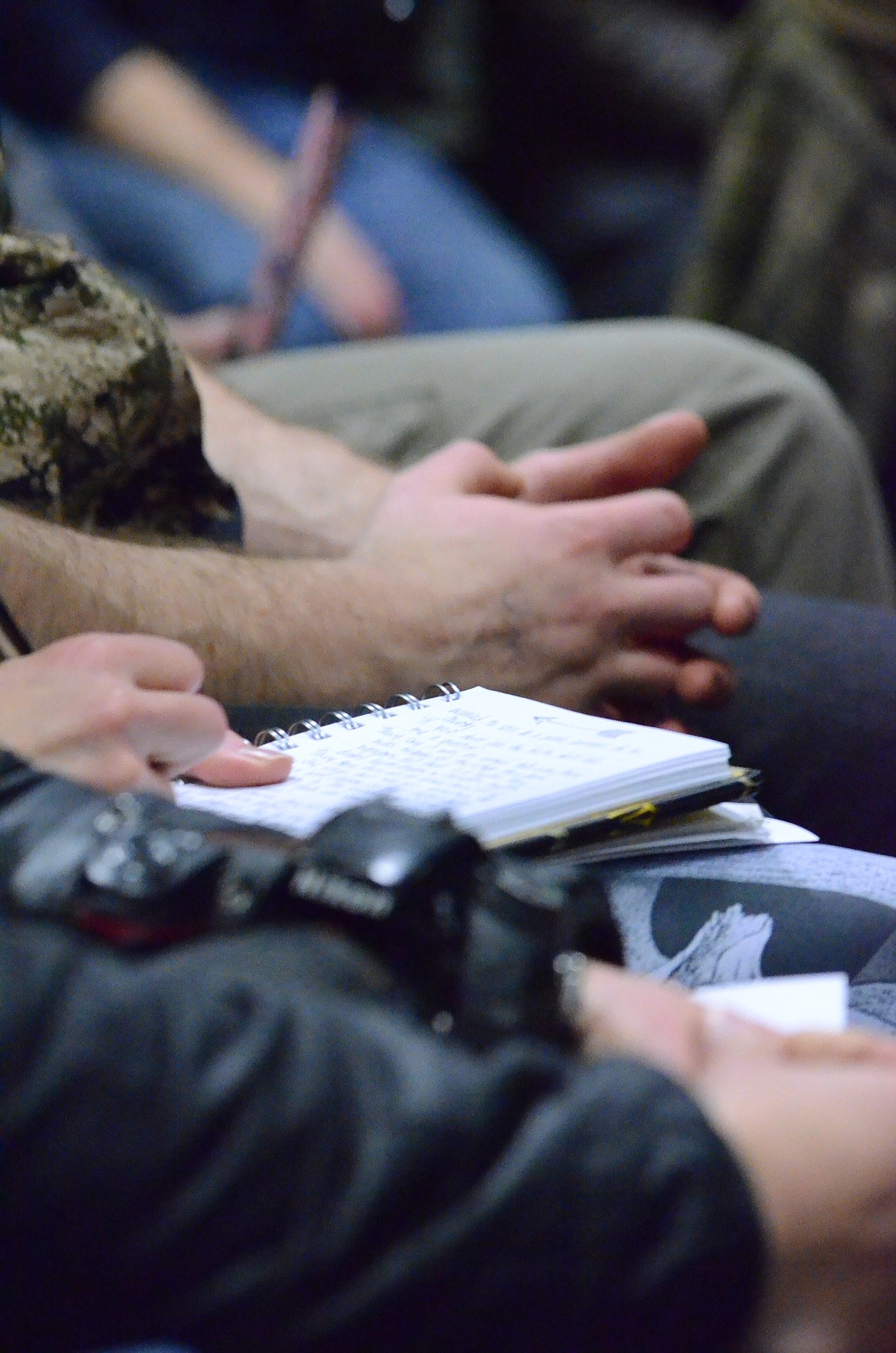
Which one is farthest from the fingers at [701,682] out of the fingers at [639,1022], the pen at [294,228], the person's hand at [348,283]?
the person's hand at [348,283]

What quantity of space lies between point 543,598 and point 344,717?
0.16 metres

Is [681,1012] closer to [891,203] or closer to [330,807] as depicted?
[330,807]

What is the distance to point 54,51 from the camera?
5.90ft

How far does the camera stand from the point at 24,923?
1.23 ft

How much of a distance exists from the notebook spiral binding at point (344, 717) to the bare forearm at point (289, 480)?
0.80 ft

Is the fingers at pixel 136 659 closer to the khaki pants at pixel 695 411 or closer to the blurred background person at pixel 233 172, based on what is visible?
the khaki pants at pixel 695 411

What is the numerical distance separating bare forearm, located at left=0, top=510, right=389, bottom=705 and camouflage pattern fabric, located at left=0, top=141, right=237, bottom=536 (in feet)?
0.12

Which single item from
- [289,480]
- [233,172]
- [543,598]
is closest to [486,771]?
[543,598]

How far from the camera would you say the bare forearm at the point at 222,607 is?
2.22 ft

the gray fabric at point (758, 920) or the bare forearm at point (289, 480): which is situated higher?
the gray fabric at point (758, 920)

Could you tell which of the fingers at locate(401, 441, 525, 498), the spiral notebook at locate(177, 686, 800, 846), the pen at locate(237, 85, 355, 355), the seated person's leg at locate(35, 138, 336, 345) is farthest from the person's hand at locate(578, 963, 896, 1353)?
the seated person's leg at locate(35, 138, 336, 345)

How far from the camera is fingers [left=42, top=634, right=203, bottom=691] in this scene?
0.52 metres

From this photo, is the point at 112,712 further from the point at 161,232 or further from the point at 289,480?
the point at 161,232

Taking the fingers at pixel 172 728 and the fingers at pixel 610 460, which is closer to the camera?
the fingers at pixel 172 728
